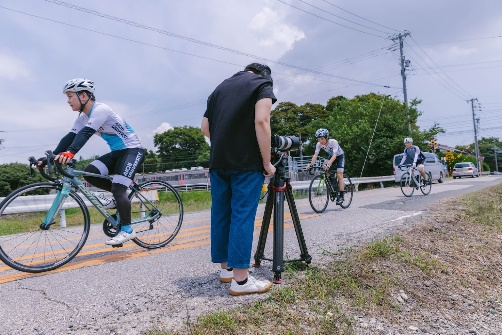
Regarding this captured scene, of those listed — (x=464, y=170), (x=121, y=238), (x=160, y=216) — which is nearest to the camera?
(x=121, y=238)

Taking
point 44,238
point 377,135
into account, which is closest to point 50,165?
point 44,238

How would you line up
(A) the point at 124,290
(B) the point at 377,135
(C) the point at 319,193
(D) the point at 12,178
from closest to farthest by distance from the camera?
(A) the point at 124,290, (C) the point at 319,193, (B) the point at 377,135, (D) the point at 12,178

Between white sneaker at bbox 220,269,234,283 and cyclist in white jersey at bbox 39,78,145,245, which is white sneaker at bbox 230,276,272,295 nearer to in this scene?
white sneaker at bbox 220,269,234,283

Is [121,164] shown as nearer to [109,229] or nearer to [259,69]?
[109,229]

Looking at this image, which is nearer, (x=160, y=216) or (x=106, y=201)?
(x=106, y=201)

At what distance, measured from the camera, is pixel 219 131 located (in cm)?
285

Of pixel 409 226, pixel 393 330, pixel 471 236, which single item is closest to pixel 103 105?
pixel 393 330

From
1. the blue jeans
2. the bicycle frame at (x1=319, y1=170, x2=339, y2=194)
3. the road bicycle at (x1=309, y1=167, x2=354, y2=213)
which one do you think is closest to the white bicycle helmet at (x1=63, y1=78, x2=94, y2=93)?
the blue jeans

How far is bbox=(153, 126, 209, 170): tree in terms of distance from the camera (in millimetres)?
85750

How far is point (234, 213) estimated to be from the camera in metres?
2.81

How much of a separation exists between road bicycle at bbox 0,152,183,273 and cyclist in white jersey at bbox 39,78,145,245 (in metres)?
0.13

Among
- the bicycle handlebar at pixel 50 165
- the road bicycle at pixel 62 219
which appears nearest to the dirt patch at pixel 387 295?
the road bicycle at pixel 62 219

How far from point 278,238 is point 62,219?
2673mm

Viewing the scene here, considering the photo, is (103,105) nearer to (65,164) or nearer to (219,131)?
(65,164)
